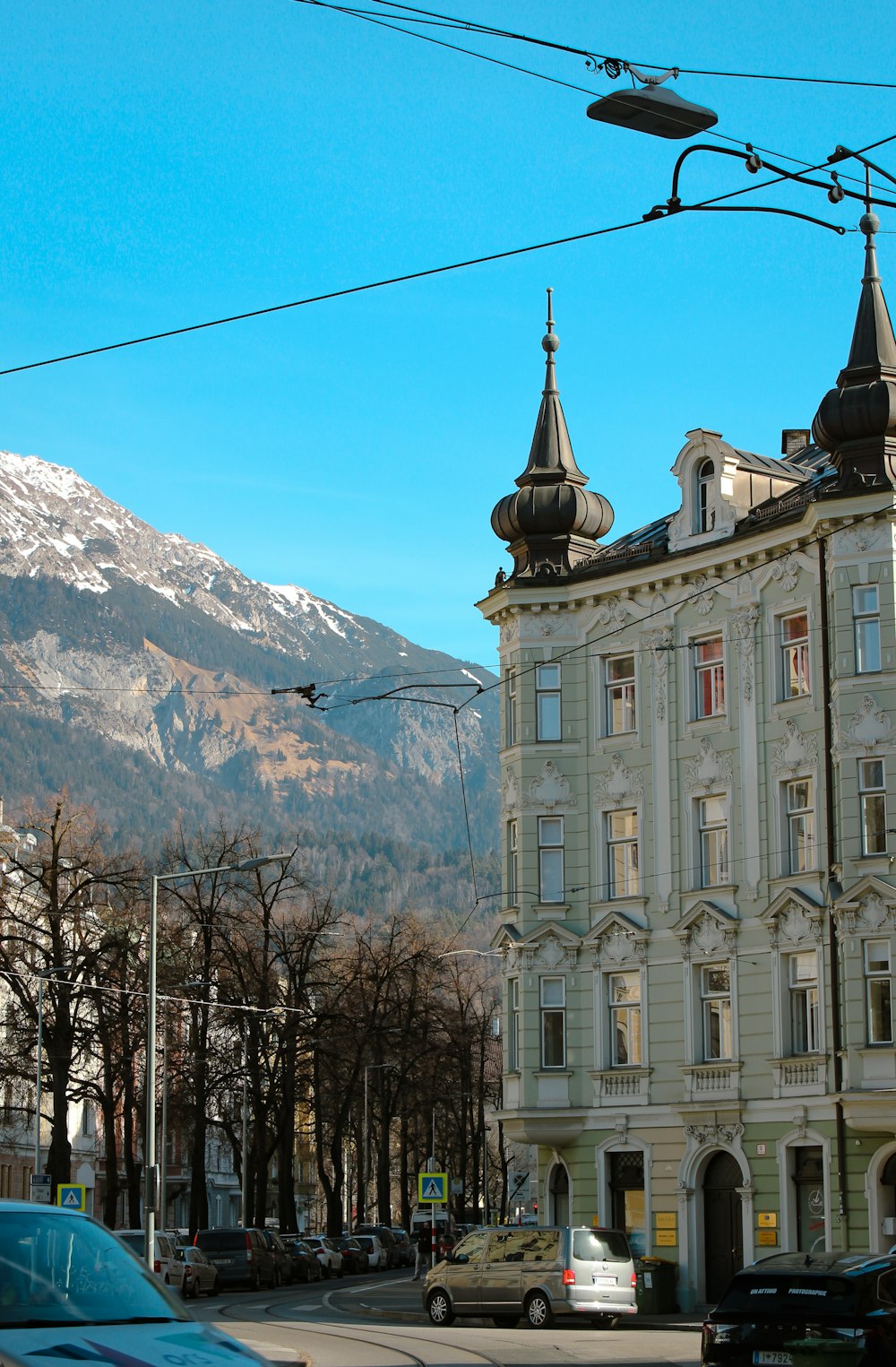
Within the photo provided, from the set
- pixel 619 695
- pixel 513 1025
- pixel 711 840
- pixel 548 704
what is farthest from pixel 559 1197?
pixel 619 695

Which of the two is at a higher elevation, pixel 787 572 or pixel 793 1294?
pixel 787 572

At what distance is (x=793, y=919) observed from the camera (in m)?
40.0

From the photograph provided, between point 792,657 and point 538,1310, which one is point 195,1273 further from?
point 792,657

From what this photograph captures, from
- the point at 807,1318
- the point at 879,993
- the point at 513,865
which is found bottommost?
the point at 807,1318

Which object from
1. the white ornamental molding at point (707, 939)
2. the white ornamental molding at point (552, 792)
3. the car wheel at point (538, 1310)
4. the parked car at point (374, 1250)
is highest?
the white ornamental molding at point (552, 792)

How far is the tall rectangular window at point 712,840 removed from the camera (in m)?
42.8

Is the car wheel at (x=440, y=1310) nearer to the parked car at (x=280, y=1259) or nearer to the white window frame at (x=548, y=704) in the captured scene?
the white window frame at (x=548, y=704)

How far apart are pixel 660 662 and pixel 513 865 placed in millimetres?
6545

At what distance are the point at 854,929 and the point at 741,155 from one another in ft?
77.7

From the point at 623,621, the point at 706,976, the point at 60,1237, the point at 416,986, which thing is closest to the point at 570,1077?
the point at 706,976

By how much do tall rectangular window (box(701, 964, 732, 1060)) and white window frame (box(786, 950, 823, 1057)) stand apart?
194 centimetres

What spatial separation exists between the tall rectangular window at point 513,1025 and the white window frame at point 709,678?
8.15 metres

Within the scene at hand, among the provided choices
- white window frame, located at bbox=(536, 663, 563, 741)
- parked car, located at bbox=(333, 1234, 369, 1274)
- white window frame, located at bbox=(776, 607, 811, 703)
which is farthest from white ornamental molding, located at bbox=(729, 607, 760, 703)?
parked car, located at bbox=(333, 1234, 369, 1274)

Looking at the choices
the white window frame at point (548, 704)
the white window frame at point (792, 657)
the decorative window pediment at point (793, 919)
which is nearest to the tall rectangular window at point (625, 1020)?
the decorative window pediment at point (793, 919)
